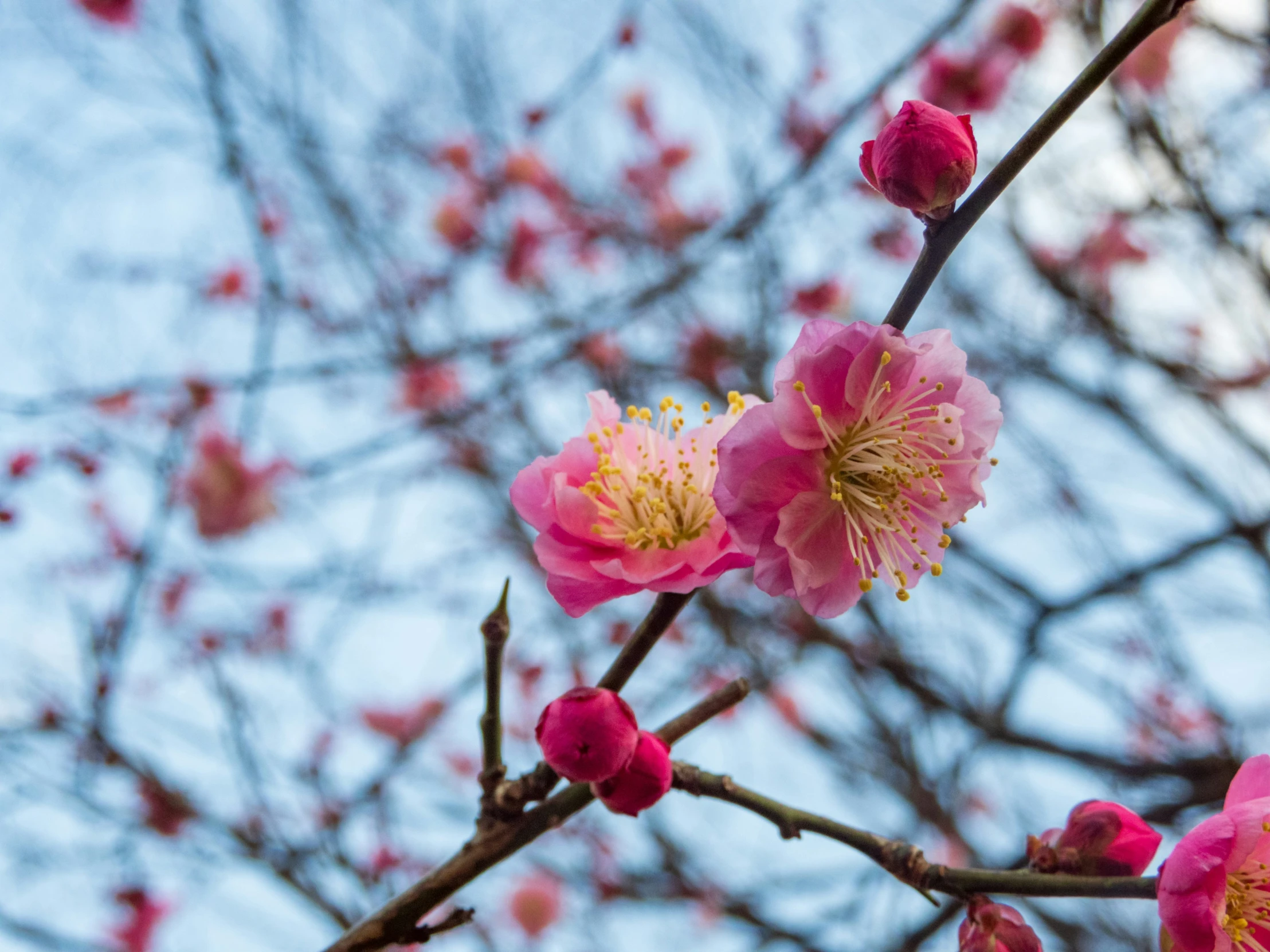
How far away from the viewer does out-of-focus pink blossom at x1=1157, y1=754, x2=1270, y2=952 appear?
0.63 metres

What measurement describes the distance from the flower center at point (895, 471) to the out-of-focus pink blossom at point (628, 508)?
4.7 inches

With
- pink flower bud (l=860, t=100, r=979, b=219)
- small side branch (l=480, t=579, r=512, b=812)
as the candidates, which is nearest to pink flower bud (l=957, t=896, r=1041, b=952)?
small side branch (l=480, t=579, r=512, b=812)

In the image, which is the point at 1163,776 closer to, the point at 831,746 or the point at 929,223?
the point at 831,746

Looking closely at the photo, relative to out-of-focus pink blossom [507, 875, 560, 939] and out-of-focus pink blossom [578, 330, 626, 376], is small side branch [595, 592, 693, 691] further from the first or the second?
out-of-focus pink blossom [507, 875, 560, 939]

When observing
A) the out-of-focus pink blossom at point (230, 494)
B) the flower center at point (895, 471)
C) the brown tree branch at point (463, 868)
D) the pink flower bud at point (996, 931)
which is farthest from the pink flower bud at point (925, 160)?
the out-of-focus pink blossom at point (230, 494)

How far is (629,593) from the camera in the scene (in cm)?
83

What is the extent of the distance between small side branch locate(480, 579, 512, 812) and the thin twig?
420mm

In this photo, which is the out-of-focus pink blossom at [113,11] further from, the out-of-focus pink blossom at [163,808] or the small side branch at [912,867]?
the small side branch at [912,867]

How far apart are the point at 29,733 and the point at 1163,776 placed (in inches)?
111

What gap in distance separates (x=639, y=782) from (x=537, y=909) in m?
3.24

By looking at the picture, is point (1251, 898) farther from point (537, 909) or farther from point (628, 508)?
point (537, 909)

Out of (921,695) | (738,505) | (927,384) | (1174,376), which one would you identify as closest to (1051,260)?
(1174,376)

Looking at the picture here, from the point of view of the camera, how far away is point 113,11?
309 cm

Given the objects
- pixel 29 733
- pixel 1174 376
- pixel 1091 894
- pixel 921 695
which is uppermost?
pixel 29 733
